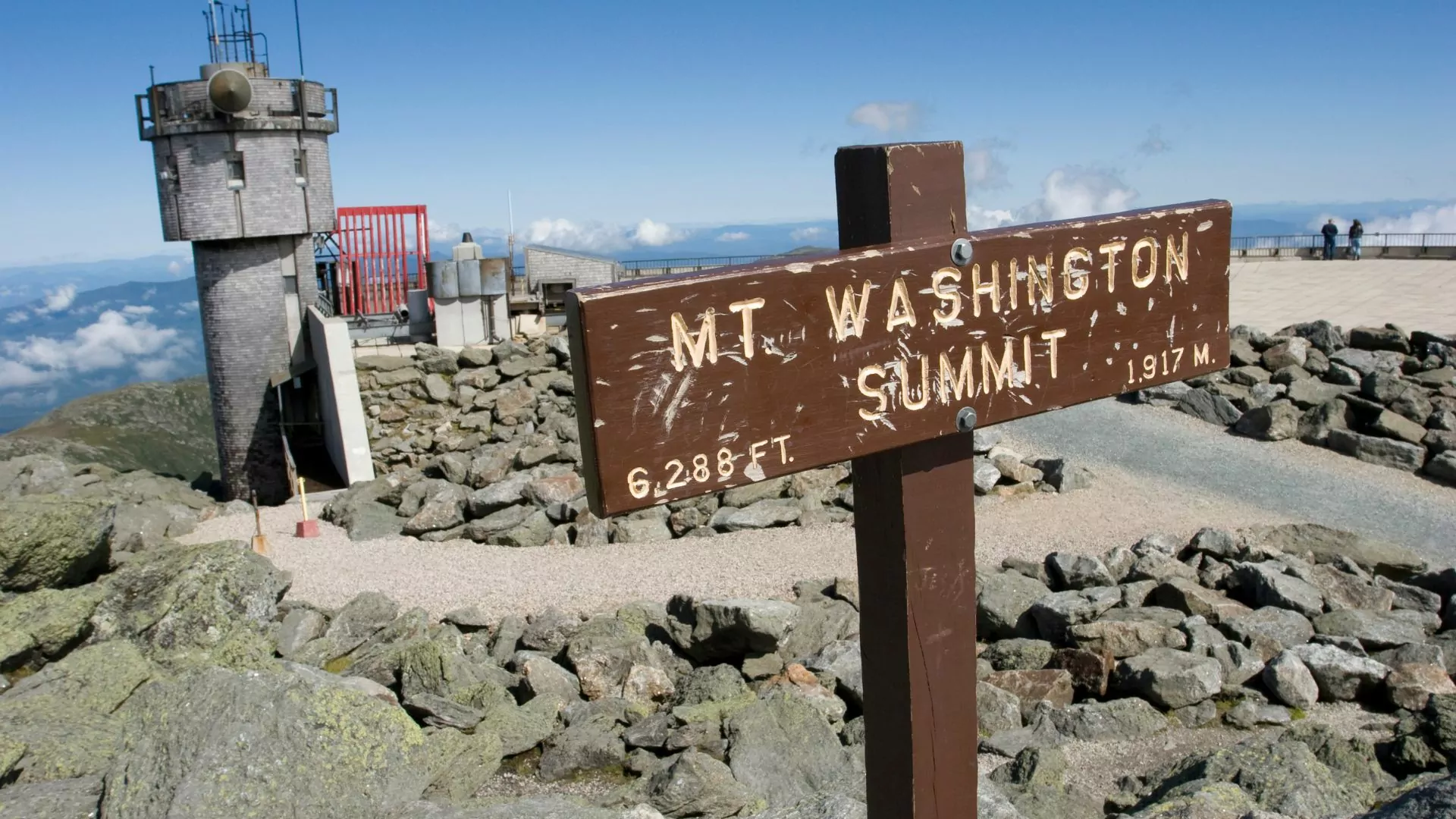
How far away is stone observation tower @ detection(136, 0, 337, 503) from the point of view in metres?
21.0

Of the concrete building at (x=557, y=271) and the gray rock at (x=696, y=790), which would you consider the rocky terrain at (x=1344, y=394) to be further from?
the concrete building at (x=557, y=271)

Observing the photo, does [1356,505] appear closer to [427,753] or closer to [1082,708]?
[1082,708]

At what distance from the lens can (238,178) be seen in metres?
21.2

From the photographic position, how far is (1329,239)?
31094 mm

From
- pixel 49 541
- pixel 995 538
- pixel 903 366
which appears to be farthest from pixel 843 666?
pixel 49 541

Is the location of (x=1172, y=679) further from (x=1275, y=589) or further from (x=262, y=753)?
(x=262, y=753)

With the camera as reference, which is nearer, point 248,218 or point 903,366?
point 903,366

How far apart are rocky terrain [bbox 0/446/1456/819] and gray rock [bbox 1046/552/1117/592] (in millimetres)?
21

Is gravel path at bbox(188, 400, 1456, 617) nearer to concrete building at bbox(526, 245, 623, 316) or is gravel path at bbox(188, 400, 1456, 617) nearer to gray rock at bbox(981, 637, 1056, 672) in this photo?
gray rock at bbox(981, 637, 1056, 672)

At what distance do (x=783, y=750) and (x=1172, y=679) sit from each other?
2897 mm

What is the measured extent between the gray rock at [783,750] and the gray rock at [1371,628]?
4632 mm

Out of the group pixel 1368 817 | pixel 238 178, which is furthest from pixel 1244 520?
pixel 238 178

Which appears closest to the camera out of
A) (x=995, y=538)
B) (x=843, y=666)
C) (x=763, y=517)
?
(x=843, y=666)

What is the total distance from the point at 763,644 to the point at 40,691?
5.01m
